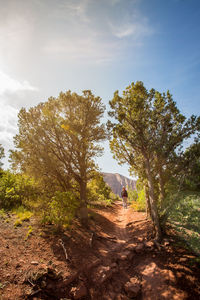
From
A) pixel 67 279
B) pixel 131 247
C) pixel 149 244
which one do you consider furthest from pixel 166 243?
pixel 67 279

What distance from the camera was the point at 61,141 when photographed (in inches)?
365

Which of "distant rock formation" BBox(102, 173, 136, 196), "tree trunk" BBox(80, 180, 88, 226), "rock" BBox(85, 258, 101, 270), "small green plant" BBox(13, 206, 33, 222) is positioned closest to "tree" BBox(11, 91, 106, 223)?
"tree trunk" BBox(80, 180, 88, 226)

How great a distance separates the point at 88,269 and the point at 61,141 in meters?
7.00

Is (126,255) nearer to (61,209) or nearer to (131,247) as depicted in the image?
(131,247)

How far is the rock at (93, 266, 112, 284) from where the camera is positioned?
464cm

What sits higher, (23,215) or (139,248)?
(23,215)

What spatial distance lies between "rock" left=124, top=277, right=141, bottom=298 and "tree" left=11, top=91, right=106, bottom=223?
4.78 meters

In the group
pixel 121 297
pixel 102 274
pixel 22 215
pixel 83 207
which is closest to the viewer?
pixel 121 297

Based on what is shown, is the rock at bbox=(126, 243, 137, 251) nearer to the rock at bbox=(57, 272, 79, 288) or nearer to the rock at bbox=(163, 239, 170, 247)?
the rock at bbox=(163, 239, 170, 247)

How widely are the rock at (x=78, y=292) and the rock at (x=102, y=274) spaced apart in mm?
558

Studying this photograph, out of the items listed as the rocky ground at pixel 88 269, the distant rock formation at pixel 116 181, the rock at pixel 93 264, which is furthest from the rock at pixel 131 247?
the distant rock formation at pixel 116 181

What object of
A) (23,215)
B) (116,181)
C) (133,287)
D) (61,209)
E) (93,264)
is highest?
(61,209)

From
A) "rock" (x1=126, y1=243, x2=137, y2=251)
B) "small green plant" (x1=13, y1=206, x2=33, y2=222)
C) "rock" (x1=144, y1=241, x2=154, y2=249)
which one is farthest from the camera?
"small green plant" (x1=13, y1=206, x2=33, y2=222)

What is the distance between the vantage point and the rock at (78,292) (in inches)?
155
